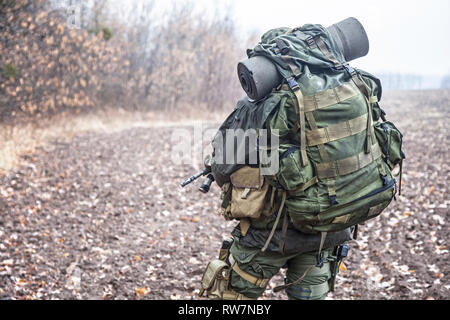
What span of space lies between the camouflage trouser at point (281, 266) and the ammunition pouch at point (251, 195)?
267 mm

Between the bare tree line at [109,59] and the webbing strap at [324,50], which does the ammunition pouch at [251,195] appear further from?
the bare tree line at [109,59]

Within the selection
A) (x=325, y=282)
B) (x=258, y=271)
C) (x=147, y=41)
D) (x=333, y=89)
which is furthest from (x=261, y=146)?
(x=147, y=41)

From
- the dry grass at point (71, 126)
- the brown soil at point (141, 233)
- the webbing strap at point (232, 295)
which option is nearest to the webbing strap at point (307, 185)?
the webbing strap at point (232, 295)

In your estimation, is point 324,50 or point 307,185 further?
point 324,50

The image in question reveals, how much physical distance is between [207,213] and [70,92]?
853 cm

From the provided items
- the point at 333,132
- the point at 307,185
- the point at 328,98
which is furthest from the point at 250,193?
the point at 328,98

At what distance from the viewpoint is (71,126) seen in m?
11.4

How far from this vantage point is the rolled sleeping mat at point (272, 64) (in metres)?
2.21

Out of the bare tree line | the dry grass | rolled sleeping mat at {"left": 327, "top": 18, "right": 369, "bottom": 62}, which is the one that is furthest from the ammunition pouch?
the bare tree line

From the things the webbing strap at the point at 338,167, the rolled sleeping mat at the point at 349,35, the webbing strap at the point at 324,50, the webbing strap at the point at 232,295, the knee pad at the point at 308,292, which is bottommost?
the webbing strap at the point at 232,295

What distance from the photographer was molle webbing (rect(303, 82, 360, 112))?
7.16 feet

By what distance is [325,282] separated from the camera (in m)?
2.58

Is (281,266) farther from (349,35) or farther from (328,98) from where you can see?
(349,35)

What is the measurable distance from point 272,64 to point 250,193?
2.65 ft
